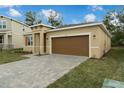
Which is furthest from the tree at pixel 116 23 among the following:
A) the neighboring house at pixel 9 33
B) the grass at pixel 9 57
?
the neighboring house at pixel 9 33

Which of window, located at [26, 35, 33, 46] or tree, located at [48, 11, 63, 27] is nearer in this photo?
window, located at [26, 35, 33, 46]

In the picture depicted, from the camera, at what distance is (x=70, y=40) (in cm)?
1393

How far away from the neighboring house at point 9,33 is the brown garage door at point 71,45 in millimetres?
11863

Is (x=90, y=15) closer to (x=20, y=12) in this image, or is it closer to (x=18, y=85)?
(x=20, y=12)

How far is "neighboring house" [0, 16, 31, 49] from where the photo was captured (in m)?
23.9

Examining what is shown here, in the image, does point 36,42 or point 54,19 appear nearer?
point 36,42

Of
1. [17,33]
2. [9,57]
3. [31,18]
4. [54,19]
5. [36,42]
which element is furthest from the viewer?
[31,18]

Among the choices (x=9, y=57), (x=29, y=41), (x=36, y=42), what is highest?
(x=29, y=41)

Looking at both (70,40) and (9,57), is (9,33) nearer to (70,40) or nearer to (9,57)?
(9,57)

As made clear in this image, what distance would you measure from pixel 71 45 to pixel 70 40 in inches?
20.6

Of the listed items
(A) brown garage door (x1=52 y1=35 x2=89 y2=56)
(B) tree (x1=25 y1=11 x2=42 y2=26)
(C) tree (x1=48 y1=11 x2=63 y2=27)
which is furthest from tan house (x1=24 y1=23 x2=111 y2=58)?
(B) tree (x1=25 y1=11 x2=42 y2=26)

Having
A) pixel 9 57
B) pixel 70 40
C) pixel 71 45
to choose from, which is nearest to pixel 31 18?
pixel 9 57

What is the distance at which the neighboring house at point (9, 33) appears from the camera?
2386cm

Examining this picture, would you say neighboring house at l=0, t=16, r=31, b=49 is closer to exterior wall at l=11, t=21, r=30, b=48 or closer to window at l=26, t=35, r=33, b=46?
exterior wall at l=11, t=21, r=30, b=48
